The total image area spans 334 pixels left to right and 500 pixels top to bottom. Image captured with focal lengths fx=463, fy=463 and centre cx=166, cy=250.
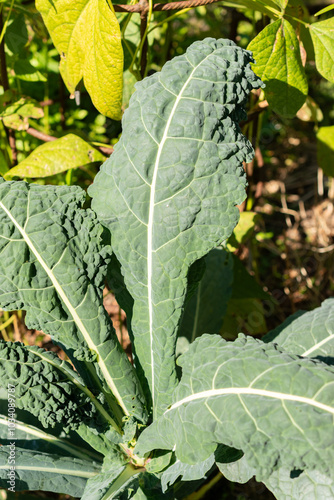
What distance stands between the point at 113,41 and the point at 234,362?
762 millimetres

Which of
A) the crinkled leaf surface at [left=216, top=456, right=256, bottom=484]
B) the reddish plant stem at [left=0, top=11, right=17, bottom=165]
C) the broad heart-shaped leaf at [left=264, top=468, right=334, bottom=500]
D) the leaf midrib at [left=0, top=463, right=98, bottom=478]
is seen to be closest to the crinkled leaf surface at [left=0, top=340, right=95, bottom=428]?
the leaf midrib at [left=0, top=463, right=98, bottom=478]

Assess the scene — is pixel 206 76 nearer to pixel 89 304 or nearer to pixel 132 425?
pixel 89 304

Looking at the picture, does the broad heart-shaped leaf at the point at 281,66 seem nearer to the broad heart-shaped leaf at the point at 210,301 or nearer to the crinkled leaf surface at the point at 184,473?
the broad heart-shaped leaf at the point at 210,301

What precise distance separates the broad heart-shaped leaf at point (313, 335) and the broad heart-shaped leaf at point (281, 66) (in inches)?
20.7

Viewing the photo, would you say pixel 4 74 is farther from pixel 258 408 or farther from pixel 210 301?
pixel 258 408

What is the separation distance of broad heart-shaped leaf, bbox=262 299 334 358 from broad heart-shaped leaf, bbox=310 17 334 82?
0.59m

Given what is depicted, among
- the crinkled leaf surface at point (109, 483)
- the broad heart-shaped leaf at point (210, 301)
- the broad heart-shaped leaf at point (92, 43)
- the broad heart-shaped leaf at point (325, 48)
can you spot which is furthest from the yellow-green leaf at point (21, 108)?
the crinkled leaf surface at point (109, 483)

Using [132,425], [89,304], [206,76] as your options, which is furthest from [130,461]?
[206,76]

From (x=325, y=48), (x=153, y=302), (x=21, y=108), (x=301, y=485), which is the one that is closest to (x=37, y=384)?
(x=153, y=302)

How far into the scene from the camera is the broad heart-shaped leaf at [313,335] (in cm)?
112

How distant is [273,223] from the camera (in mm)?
2418

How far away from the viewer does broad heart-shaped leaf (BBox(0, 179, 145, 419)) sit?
994mm

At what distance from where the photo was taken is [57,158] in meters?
1.32

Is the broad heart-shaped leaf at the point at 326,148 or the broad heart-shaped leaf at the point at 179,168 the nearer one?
the broad heart-shaped leaf at the point at 179,168
